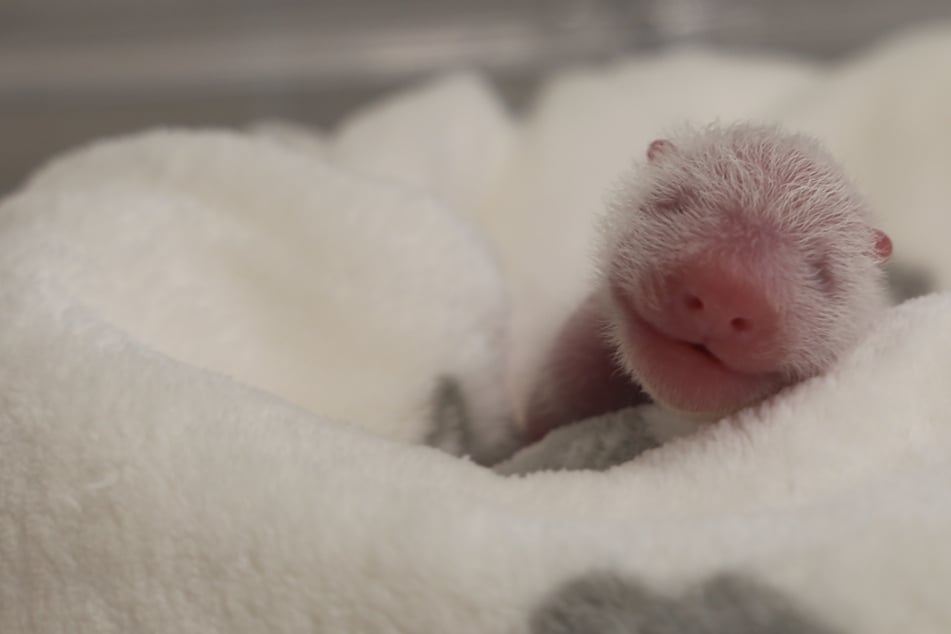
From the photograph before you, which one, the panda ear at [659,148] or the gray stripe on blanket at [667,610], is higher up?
the panda ear at [659,148]

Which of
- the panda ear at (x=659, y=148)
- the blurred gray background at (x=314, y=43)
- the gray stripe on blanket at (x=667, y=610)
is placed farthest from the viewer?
the blurred gray background at (x=314, y=43)

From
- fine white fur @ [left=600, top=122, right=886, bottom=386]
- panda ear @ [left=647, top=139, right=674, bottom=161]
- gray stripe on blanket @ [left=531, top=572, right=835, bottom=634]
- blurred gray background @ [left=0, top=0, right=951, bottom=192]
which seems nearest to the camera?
gray stripe on blanket @ [left=531, top=572, right=835, bottom=634]

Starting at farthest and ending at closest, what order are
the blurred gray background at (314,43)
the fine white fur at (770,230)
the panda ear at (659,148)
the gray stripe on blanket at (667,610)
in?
the blurred gray background at (314,43) < the panda ear at (659,148) < the fine white fur at (770,230) < the gray stripe on blanket at (667,610)

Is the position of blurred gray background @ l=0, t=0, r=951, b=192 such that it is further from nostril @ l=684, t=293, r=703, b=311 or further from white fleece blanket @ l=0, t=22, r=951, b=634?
nostril @ l=684, t=293, r=703, b=311

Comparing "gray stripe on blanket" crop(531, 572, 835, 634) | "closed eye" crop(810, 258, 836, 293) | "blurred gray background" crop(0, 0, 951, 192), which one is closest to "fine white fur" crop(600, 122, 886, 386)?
"closed eye" crop(810, 258, 836, 293)

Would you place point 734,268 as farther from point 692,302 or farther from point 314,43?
point 314,43

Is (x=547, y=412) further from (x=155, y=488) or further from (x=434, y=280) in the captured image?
(x=155, y=488)

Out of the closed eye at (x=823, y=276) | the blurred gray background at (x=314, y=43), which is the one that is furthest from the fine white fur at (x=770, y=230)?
the blurred gray background at (x=314, y=43)

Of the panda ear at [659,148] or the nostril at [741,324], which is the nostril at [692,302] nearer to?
the nostril at [741,324]
